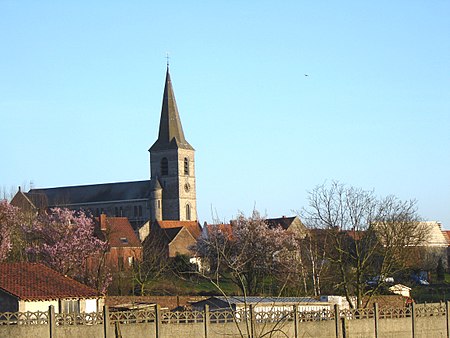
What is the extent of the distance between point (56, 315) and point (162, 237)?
76731mm

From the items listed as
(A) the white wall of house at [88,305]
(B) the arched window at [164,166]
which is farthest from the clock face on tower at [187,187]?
(A) the white wall of house at [88,305]

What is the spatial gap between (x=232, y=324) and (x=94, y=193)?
123m

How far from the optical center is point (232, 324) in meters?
32.6

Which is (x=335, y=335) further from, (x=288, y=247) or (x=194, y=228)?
(x=194, y=228)

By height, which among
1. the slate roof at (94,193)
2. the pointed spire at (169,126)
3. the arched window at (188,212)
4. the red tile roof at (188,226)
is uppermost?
the pointed spire at (169,126)

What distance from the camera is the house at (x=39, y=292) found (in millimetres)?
36844

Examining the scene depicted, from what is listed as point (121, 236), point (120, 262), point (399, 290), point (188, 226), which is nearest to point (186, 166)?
point (188, 226)

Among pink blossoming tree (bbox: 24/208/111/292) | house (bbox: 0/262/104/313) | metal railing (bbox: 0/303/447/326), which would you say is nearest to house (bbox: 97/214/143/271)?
pink blossoming tree (bbox: 24/208/111/292)

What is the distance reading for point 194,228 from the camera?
117500 millimetres

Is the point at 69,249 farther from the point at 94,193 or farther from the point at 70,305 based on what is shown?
the point at 94,193

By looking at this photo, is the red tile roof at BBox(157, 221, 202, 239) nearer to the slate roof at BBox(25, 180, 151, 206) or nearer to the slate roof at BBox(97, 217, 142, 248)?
the slate roof at BBox(97, 217, 142, 248)

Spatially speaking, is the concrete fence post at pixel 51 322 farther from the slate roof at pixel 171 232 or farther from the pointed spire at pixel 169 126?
the pointed spire at pixel 169 126

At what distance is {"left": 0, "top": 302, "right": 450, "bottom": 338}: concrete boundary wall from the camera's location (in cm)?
3019

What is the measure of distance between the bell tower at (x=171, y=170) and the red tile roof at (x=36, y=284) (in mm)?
101259
